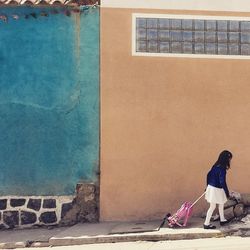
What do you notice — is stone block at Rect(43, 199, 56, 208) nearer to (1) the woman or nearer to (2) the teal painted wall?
(2) the teal painted wall

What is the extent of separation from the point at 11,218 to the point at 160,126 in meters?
3.78

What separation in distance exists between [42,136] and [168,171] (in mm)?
2841

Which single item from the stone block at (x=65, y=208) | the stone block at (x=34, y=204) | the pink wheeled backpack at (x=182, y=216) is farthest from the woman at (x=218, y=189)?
the stone block at (x=34, y=204)

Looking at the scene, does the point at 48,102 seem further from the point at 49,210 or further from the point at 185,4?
the point at 185,4

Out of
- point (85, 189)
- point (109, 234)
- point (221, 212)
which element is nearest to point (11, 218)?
point (85, 189)

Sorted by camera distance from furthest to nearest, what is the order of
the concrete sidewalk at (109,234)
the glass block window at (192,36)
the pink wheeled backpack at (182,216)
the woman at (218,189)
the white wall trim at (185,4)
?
the glass block window at (192,36) < the white wall trim at (185,4) < the pink wheeled backpack at (182,216) < the woman at (218,189) < the concrete sidewalk at (109,234)

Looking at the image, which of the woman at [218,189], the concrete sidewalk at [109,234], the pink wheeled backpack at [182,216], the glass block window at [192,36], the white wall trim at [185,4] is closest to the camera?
the concrete sidewalk at [109,234]

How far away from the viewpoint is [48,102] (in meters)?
10.4

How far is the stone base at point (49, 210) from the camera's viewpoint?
33.6 feet

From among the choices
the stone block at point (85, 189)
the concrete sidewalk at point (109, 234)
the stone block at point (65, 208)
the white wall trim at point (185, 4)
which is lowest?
the concrete sidewalk at point (109, 234)

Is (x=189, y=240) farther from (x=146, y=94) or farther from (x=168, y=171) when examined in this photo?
(x=146, y=94)

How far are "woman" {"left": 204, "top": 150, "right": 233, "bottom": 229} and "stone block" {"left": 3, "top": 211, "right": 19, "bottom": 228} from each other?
404cm

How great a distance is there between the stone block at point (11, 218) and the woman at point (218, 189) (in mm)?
4035

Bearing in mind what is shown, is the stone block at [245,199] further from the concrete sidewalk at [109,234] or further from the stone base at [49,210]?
the stone base at [49,210]
